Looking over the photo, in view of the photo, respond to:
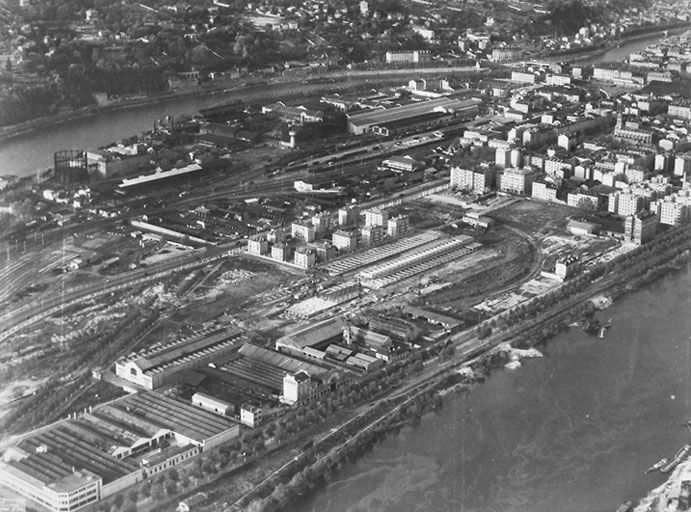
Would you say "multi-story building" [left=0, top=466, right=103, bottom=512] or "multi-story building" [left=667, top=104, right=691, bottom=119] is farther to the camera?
"multi-story building" [left=667, top=104, right=691, bottom=119]

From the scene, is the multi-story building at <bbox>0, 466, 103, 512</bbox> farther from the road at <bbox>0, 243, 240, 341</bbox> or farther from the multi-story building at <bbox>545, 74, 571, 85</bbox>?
the multi-story building at <bbox>545, 74, 571, 85</bbox>

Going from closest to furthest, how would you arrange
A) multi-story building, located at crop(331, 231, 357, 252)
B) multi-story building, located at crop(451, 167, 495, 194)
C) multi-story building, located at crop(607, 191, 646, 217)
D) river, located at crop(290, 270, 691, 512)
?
river, located at crop(290, 270, 691, 512) < multi-story building, located at crop(331, 231, 357, 252) < multi-story building, located at crop(607, 191, 646, 217) < multi-story building, located at crop(451, 167, 495, 194)

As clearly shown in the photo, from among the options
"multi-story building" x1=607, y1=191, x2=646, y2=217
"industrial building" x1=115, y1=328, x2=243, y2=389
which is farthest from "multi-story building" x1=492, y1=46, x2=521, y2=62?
"industrial building" x1=115, y1=328, x2=243, y2=389

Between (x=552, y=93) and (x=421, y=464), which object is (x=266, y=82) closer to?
(x=552, y=93)

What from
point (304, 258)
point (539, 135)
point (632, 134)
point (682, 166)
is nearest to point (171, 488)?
point (304, 258)

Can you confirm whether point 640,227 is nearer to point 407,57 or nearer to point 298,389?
point 298,389

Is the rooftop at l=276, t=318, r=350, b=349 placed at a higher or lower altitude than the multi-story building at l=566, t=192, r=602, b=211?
higher

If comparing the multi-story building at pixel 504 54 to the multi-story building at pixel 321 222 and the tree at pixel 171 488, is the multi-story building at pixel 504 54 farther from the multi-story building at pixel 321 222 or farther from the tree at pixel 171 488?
the tree at pixel 171 488
